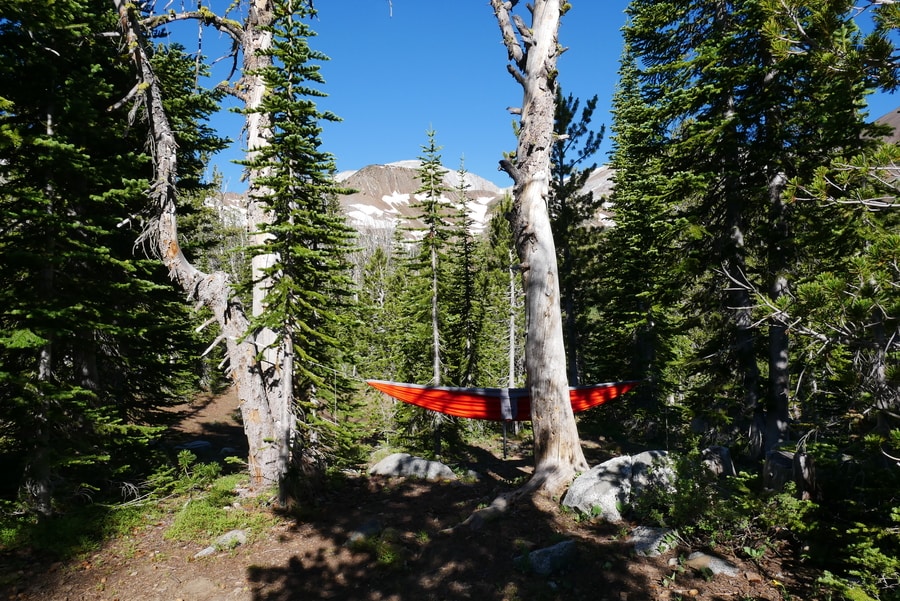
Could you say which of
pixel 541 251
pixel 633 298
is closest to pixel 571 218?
pixel 633 298

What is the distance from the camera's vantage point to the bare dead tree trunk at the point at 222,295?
6188mm

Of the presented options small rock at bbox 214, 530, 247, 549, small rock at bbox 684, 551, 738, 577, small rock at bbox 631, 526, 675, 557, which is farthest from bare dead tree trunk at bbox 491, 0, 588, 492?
small rock at bbox 214, 530, 247, 549

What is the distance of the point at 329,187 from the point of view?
20.5 ft

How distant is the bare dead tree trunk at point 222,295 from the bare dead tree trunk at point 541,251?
3.83m

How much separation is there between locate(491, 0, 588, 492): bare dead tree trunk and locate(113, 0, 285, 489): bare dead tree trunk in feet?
12.6

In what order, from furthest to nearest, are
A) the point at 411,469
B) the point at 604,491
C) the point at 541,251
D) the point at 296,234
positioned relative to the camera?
the point at 411,469
the point at 296,234
the point at 541,251
the point at 604,491

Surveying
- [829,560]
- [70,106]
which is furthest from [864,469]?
[70,106]

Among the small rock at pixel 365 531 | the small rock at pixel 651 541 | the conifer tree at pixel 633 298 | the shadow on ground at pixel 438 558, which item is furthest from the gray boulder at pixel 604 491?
the conifer tree at pixel 633 298

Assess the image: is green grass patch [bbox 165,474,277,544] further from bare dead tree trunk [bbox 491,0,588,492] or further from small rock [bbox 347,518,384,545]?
bare dead tree trunk [bbox 491,0,588,492]

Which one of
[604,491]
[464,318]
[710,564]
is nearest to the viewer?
[710,564]

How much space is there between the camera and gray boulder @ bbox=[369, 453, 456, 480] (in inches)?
299

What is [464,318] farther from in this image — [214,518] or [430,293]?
[214,518]

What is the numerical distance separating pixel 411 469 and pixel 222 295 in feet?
14.9

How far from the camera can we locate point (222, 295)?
20.9ft
